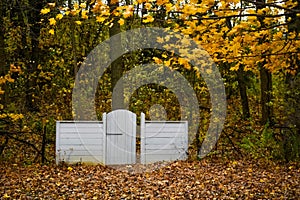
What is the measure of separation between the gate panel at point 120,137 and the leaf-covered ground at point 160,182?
61 cm

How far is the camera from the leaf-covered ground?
6.38m

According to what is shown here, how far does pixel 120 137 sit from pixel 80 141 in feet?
2.78

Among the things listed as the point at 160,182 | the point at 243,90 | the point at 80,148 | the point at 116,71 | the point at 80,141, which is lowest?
the point at 160,182

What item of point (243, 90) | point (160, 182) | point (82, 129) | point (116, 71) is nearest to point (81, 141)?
point (82, 129)

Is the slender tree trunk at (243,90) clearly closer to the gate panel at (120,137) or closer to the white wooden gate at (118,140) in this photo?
the white wooden gate at (118,140)

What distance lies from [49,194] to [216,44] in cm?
318

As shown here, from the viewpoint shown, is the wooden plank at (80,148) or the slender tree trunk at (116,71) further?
the slender tree trunk at (116,71)

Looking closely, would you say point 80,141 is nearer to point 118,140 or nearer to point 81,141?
point 81,141

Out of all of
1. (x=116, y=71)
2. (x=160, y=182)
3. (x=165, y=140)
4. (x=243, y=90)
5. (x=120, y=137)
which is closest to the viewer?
(x=160, y=182)

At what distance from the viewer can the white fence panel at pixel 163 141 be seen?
31.7ft

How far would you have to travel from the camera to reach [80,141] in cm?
949

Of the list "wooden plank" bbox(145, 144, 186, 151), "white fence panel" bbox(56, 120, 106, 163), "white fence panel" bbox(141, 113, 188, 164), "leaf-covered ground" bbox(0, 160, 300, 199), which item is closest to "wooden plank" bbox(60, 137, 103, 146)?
"white fence panel" bbox(56, 120, 106, 163)

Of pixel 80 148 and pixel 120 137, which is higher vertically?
pixel 120 137

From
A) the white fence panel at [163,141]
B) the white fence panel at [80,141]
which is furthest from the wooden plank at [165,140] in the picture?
the white fence panel at [80,141]
